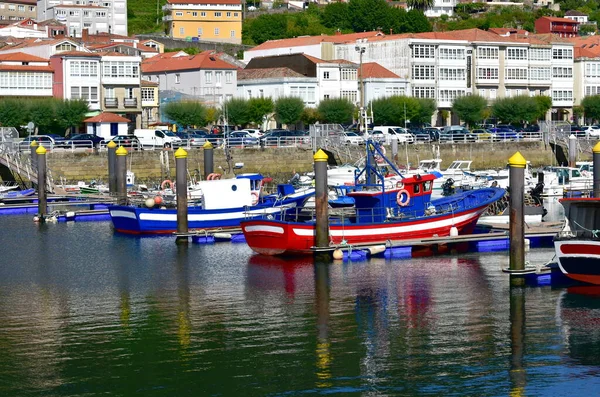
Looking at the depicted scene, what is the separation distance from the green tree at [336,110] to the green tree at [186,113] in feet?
32.9

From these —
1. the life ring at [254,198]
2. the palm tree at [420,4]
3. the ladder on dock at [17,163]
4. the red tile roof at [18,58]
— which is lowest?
the life ring at [254,198]

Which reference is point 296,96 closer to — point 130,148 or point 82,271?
point 130,148

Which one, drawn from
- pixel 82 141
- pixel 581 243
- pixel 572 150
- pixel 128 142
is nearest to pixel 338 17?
pixel 572 150

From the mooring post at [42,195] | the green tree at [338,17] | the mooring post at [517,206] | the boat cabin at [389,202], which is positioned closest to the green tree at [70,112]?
the mooring post at [42,195]

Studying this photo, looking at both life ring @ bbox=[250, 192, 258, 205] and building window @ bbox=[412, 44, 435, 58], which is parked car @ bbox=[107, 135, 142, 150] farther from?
building window @ bbox=[412, 44, 435, 58]

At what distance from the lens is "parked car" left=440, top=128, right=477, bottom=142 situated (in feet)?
284

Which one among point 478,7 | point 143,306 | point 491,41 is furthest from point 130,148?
point 478,7

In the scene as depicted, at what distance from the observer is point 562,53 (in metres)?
122

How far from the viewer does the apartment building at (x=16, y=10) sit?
172125mm

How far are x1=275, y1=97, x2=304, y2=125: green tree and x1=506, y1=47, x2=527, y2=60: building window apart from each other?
2796 cm

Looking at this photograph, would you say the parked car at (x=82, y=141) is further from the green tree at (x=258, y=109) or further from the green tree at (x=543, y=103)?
the green tree at (x=543, y=103)

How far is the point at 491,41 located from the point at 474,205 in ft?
237

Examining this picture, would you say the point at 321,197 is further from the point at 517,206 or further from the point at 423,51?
the point at 423,51

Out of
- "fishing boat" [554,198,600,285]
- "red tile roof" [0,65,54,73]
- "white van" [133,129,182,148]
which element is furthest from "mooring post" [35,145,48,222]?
"red tile roof" [0,65,54,73]
